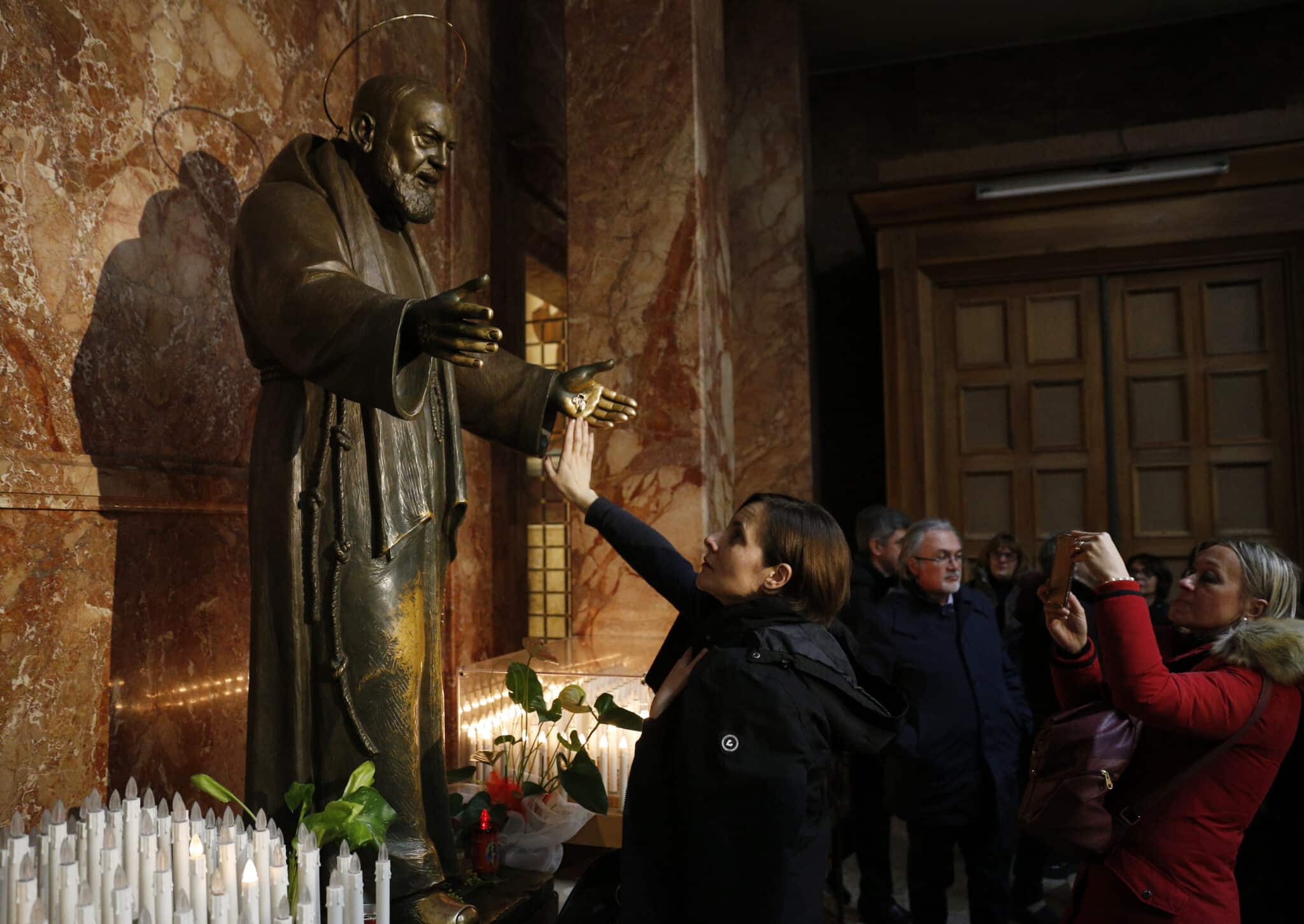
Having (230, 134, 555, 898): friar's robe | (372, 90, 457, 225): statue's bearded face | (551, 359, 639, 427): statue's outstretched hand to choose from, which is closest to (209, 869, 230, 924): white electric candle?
(230, 134, 555, 898): friar's robe

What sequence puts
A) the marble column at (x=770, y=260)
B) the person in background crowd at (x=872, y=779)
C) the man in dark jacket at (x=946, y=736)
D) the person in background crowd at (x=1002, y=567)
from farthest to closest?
the marble column at (x=770, y=260) → the person in background crowd at (x=1002, y=567) → the person in background crowd at (x=872, y=779) → the man in dark jacket at (x=946, y=736)

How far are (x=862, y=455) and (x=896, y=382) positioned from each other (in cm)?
112

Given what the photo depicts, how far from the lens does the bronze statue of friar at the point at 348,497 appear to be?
93.4 inches

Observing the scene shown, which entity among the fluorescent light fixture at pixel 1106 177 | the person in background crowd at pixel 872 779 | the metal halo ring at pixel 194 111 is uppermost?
the fluorescent light fixture at pixel 1106 177

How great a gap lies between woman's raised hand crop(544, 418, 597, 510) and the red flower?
115cm

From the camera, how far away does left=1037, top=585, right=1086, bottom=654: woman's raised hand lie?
2.71 m

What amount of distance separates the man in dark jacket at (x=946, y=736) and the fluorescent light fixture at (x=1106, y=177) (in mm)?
3590

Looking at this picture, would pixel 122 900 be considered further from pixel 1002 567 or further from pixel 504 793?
pixel 1002 567

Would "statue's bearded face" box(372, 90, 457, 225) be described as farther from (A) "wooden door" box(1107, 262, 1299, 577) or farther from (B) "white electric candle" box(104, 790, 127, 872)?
(A) "wooden door" box(1107, 262, 1299, 577)

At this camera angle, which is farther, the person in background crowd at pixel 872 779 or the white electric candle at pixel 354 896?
the person in background crowd at pixel 872 779

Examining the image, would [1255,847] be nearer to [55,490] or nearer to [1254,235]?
[55,490]

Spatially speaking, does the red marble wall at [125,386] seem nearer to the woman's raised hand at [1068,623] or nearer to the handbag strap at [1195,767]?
the woman's raised hand at [1068,623]

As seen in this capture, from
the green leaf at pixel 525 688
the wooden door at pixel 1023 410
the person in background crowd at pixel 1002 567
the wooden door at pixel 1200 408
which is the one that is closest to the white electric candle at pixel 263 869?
the green leaf at pixel 525 688

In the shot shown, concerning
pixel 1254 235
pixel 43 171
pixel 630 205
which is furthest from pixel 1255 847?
pixel 1254 235
